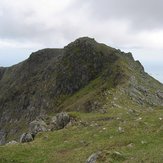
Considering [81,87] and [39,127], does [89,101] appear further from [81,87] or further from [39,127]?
[81,87]

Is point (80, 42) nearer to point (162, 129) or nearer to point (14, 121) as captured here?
point (14, 121)

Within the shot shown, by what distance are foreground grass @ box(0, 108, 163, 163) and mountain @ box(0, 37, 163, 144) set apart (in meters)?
22.7

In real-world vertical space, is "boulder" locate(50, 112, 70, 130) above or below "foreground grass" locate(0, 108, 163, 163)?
above

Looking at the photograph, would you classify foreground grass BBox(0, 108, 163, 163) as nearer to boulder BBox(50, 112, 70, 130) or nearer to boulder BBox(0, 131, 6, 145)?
boulder BBox(50, 112, 70, 130)

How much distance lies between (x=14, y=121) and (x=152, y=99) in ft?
315

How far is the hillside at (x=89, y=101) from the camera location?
41.1 m

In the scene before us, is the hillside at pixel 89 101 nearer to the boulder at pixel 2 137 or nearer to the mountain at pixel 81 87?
the mountain at pixel 81 87

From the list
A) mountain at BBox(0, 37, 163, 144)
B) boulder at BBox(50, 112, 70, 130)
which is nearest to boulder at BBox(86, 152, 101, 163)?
boulder at BBox(50, 112, 70, 130)

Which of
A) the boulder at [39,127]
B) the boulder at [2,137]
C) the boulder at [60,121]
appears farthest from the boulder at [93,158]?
the boulder at [2,137]

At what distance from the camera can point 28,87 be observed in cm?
17612

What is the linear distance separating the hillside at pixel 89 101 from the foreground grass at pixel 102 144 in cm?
9

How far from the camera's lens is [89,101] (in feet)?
299

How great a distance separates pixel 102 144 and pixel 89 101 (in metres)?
52.1

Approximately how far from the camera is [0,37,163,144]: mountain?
85.4 metres
